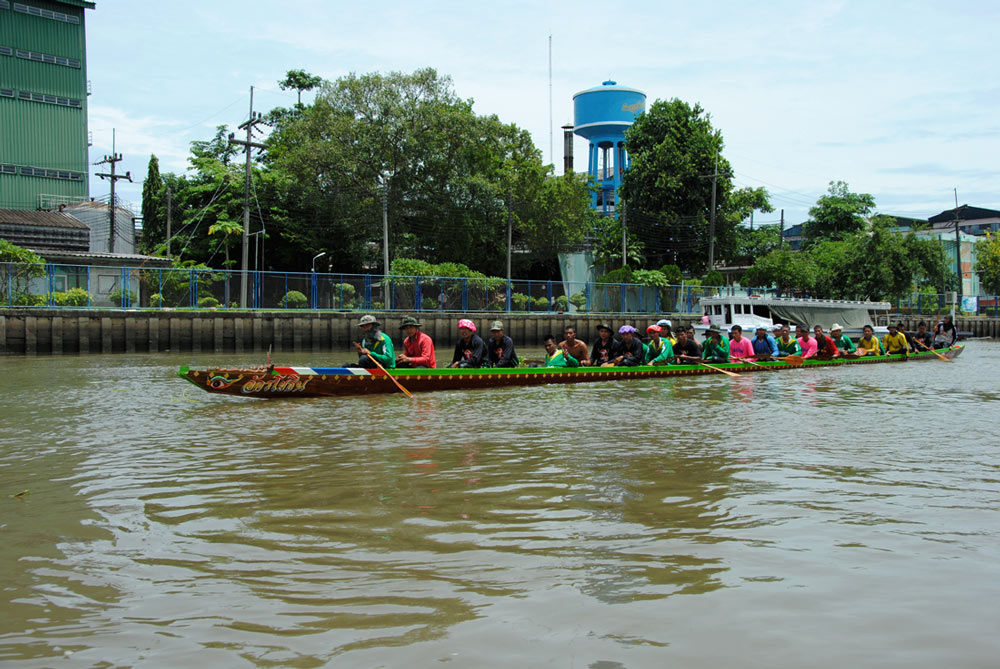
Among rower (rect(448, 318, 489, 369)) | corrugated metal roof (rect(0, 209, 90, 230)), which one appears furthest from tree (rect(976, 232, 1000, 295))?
corrugated metal roof (rect(0, 209, 90, 230))

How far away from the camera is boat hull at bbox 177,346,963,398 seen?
39.3ft

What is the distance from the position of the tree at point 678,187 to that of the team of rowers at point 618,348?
85.0ft

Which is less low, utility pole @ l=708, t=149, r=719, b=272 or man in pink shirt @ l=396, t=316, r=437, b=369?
utility pole @ l=708, t=149, r=719, b=272

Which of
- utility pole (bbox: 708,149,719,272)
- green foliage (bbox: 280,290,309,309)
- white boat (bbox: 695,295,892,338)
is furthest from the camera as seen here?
utility pole (bbox: 708,149,719,272)

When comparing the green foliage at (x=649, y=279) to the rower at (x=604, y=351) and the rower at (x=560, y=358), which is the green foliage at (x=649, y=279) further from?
the rower at (x=560, y=358)

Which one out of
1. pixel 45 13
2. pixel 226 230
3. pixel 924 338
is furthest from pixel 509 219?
pixel 45 13

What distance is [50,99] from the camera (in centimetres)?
4744

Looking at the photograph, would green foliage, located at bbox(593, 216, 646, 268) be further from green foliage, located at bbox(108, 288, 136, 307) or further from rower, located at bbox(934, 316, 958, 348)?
green foliage, located at bbox(108, 288, 136, 307)

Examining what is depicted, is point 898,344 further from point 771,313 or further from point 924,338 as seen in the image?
point 771,313

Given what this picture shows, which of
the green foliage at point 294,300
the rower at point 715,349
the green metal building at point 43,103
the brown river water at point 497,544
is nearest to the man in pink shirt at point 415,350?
the brown river water at point 497,544

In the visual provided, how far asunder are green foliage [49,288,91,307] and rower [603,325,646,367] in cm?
1925

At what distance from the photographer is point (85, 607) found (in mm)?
3807

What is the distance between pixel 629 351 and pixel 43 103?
4596 cm

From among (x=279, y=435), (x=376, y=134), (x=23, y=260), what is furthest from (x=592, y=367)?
(x=376, y=134)
